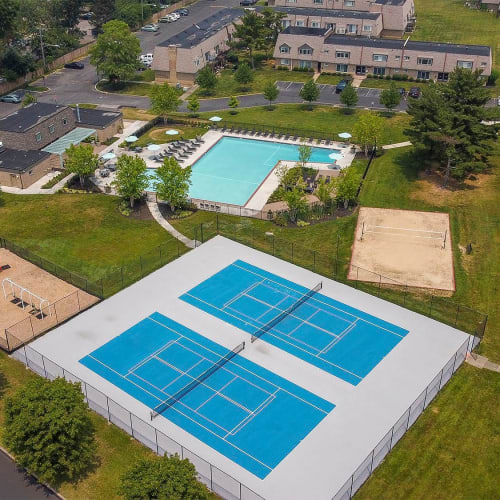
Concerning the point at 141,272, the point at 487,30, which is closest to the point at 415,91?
the point at 487,30

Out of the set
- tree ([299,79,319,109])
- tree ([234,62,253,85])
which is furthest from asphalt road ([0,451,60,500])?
tree ([234,62,253,85])

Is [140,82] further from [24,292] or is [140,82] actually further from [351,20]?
[24,292]

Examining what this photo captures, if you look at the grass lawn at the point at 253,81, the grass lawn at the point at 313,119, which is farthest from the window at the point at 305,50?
the grass lawn at the point at 313,119

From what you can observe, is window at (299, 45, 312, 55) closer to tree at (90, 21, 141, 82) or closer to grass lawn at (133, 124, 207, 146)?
tree at (90, 21, 141, 82)

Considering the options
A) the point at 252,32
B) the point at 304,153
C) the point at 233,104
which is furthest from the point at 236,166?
the point at 252,32

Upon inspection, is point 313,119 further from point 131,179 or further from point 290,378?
point 290,378

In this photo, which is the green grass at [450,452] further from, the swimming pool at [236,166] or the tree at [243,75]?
the tree at [243,75]
